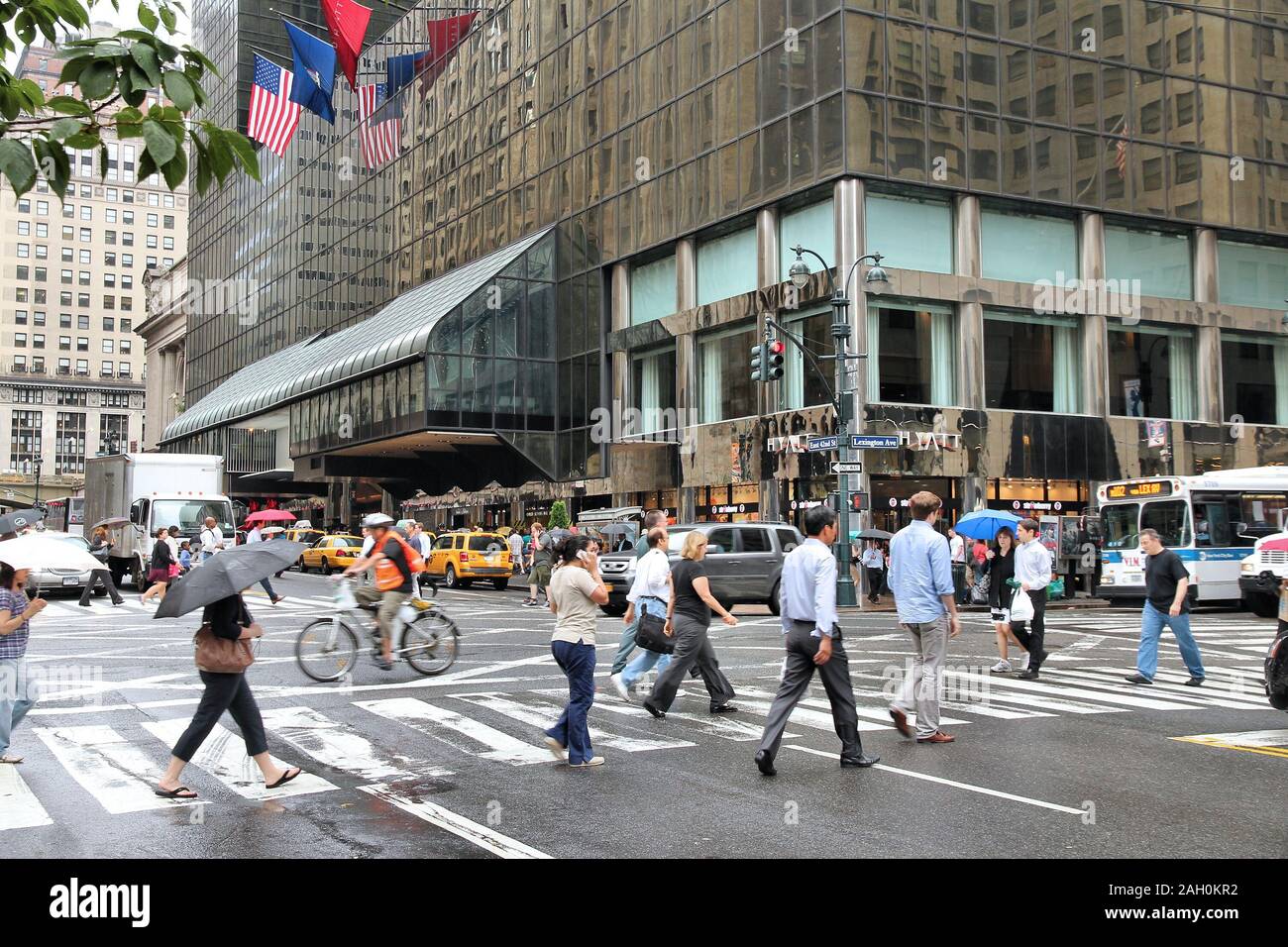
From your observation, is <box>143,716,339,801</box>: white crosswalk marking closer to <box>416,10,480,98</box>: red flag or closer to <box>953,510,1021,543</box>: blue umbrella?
<box>953,510,1021,543</box>: blue umbrella

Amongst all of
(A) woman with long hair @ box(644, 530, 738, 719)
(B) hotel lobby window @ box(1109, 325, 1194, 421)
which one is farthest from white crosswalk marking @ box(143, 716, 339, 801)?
(B) hotel lobby window @ box(1109, 325, 1194, 421)

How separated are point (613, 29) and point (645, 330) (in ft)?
39.3

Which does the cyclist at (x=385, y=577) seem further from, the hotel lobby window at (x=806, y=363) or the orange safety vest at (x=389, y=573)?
the hotel lobby window at (x=806, y=363)

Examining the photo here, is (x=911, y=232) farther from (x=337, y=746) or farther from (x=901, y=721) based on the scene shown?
(x=337, y=746)

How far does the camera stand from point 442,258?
5791 cm

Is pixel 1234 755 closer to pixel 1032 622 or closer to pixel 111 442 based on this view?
pixel 1032 622

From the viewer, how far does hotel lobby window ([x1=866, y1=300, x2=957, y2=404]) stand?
3591cm

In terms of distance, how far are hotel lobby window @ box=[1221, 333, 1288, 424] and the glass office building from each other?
12 cm

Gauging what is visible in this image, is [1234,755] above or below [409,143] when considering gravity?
below

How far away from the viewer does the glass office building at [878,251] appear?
36.2 meters

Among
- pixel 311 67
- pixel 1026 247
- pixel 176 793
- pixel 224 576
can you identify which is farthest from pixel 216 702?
pixel 311 67
